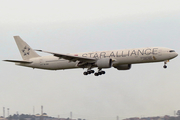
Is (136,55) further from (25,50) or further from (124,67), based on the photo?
(25,50)

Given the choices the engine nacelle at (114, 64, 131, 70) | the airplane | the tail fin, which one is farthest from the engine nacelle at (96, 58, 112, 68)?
the tail fin

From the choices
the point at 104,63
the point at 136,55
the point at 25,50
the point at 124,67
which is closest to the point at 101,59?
the point at 104,63

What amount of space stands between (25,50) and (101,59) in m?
19.3

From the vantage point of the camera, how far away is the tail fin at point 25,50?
7844cm

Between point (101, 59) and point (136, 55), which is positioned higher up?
point (136, 55)

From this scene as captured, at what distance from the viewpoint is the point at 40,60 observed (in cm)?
7575

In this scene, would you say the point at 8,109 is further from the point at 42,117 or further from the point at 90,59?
the point at 90,59

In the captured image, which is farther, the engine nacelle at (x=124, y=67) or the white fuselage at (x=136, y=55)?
the engine nacelle at (x=124, y=67)

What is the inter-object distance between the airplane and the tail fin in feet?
2.36

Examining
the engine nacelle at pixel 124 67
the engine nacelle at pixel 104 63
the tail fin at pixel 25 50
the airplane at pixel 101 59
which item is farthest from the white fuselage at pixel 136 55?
the tail fin at pixel 25 50

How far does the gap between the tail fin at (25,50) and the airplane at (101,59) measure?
72 centimetres

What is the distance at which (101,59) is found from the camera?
67.9 m

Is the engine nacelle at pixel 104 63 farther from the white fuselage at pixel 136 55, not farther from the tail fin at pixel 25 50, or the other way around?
the tail fin at pixel 25 50

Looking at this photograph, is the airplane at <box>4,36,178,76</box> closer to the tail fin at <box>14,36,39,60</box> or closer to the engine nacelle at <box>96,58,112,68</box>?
the engine nacelle at <box>96,58,112,68</box>
